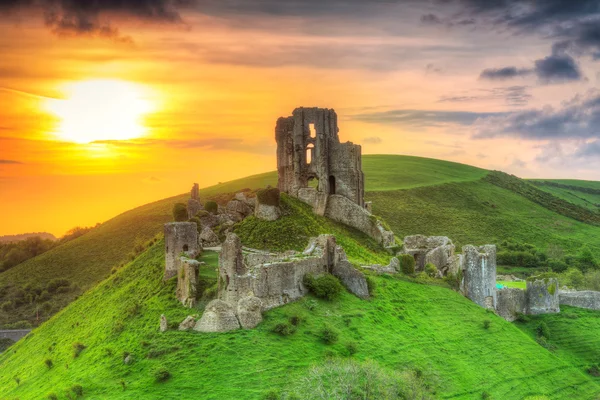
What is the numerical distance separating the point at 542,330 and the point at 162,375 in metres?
42.1

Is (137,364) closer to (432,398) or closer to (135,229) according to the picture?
(432,398)

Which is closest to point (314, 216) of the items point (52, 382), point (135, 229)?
point (52, 382)

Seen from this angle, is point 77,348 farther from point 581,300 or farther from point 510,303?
point 581,300

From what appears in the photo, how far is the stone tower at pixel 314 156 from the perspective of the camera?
80.2m

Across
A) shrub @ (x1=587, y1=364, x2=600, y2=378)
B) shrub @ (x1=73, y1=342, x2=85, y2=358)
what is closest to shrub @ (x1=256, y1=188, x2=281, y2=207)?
shrub @ (x1=73, y1=342, x2=85, y2=358)

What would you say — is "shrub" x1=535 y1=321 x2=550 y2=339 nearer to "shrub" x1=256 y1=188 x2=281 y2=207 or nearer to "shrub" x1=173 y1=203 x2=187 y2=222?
"shrub" x1=256 y1=188 x2=281 y2=207

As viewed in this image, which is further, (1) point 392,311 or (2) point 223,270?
(1) point 392,311

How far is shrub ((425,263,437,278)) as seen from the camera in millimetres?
64625

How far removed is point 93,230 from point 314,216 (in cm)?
8776

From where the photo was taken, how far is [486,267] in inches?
2574

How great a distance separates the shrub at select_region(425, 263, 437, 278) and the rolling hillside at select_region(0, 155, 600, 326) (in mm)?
43830

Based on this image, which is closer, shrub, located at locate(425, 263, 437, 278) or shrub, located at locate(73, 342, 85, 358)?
shrub, located at locate(73, 342, 85, 358)

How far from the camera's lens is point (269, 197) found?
7131 cm

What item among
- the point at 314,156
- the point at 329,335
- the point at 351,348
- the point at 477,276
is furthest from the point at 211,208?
the point at 351,348
